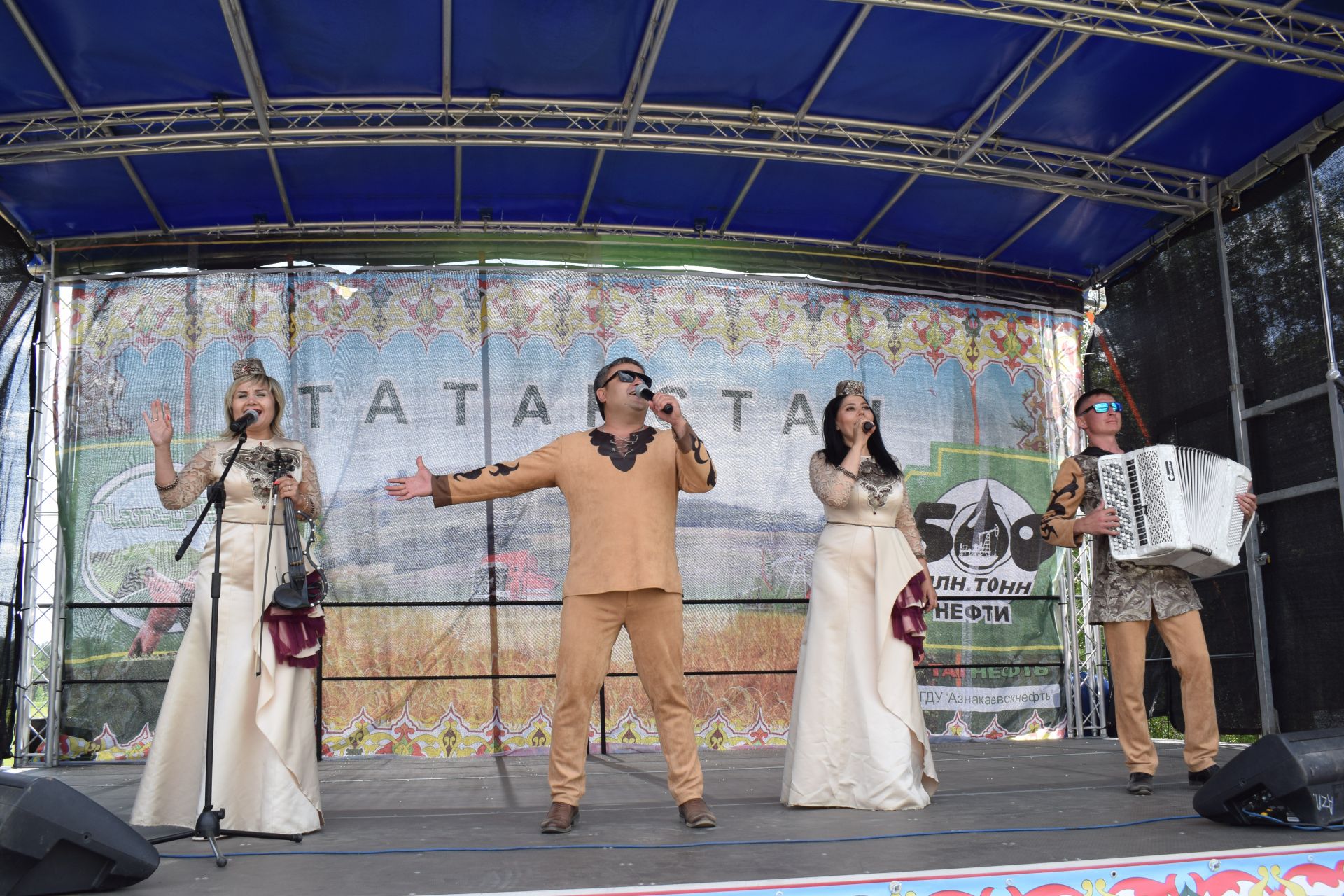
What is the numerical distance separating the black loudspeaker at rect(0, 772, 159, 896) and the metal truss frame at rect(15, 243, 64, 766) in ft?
13.2

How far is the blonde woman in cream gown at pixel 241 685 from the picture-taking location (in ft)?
11.3

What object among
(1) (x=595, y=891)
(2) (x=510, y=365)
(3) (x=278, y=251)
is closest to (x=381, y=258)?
(3) (x=278, y=251)

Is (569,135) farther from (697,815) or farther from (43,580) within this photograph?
(43,580)

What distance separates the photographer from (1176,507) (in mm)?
4047

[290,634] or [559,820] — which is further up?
[290,634]

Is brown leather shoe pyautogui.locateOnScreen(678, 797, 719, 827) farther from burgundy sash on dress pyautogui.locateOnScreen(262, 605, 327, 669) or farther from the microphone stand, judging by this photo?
burgundy sash on dress pyautogui.locateOnScreen(262, 605, 327, 669)

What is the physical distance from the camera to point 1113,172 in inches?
249

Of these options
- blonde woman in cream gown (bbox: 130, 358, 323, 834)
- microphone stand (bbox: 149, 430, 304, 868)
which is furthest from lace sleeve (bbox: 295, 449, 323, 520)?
microphone stand (bbox: 149, 430, 304, 868)

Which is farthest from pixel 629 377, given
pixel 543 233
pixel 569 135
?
pixel 543 233

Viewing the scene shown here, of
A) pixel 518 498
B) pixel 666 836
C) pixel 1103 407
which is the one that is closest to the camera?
pixel 666 836

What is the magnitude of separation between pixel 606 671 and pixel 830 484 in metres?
1.08

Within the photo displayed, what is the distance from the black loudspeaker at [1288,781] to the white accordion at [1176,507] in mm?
1062

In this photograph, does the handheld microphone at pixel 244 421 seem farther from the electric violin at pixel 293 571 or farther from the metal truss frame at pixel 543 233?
the metal truss frame at pixel 543 233

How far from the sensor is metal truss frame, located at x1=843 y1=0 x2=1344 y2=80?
4738 mm
